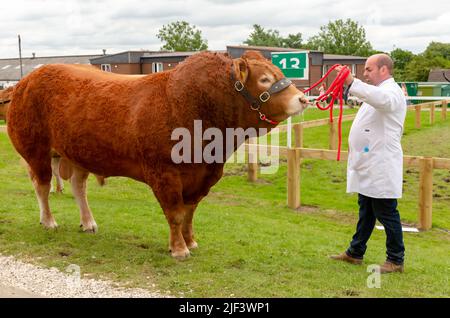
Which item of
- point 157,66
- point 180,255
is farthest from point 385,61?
point 157,66

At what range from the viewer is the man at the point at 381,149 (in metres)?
4.77

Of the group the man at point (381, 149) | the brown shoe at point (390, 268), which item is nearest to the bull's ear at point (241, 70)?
the man at point (381, 149)

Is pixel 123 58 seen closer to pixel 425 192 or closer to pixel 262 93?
pixel 425 192

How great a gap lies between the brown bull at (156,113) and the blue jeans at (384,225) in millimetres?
1213

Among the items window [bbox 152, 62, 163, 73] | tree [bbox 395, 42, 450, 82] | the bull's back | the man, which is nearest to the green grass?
the man

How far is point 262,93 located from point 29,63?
76.0 metres

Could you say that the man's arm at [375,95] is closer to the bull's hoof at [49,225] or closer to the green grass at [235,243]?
the green grass at [235,243]

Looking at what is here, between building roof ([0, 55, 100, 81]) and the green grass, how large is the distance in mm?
61444

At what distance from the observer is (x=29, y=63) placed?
244 feet

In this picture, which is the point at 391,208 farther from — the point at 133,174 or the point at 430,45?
the point at 430,45

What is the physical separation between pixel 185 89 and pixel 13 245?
8.91 ft

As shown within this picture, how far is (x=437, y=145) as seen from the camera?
14586 mm
